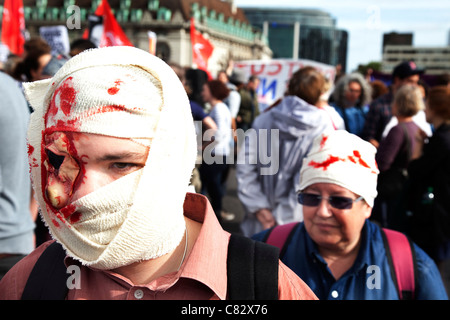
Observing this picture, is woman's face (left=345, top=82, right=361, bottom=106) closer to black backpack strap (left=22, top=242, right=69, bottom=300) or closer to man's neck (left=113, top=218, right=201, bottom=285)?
man's neck (left=113, top=218, right=201, bottom=285)

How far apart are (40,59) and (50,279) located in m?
4.21

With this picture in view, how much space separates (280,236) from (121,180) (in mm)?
1267

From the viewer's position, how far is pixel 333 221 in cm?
220

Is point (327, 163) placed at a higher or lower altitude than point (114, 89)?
lower

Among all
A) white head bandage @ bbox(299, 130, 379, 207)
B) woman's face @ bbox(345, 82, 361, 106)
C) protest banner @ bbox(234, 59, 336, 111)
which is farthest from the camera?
protest banner @ bbox(234, 59, 336, 111)

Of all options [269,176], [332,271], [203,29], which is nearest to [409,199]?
[269,176]

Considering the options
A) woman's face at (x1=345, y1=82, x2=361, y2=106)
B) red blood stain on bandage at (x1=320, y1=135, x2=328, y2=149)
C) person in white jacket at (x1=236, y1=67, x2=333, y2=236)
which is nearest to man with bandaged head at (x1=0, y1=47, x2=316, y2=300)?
red blood stain on bandage at (x1=320, y1=135, x2=328, y2=149)

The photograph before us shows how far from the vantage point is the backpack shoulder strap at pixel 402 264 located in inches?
79.7

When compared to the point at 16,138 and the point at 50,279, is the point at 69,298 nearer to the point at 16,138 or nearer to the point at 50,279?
the point at 50,279

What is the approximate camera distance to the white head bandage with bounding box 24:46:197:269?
1.14 metres

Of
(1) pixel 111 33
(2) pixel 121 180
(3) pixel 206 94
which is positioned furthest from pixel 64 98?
(1) pixel 111 33

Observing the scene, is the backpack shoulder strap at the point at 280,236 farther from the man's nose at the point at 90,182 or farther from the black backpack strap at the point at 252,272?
the man's nose at the point at 90,182

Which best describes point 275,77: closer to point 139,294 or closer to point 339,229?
point 339,229

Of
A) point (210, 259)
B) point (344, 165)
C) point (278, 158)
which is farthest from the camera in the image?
point (278, 158)
